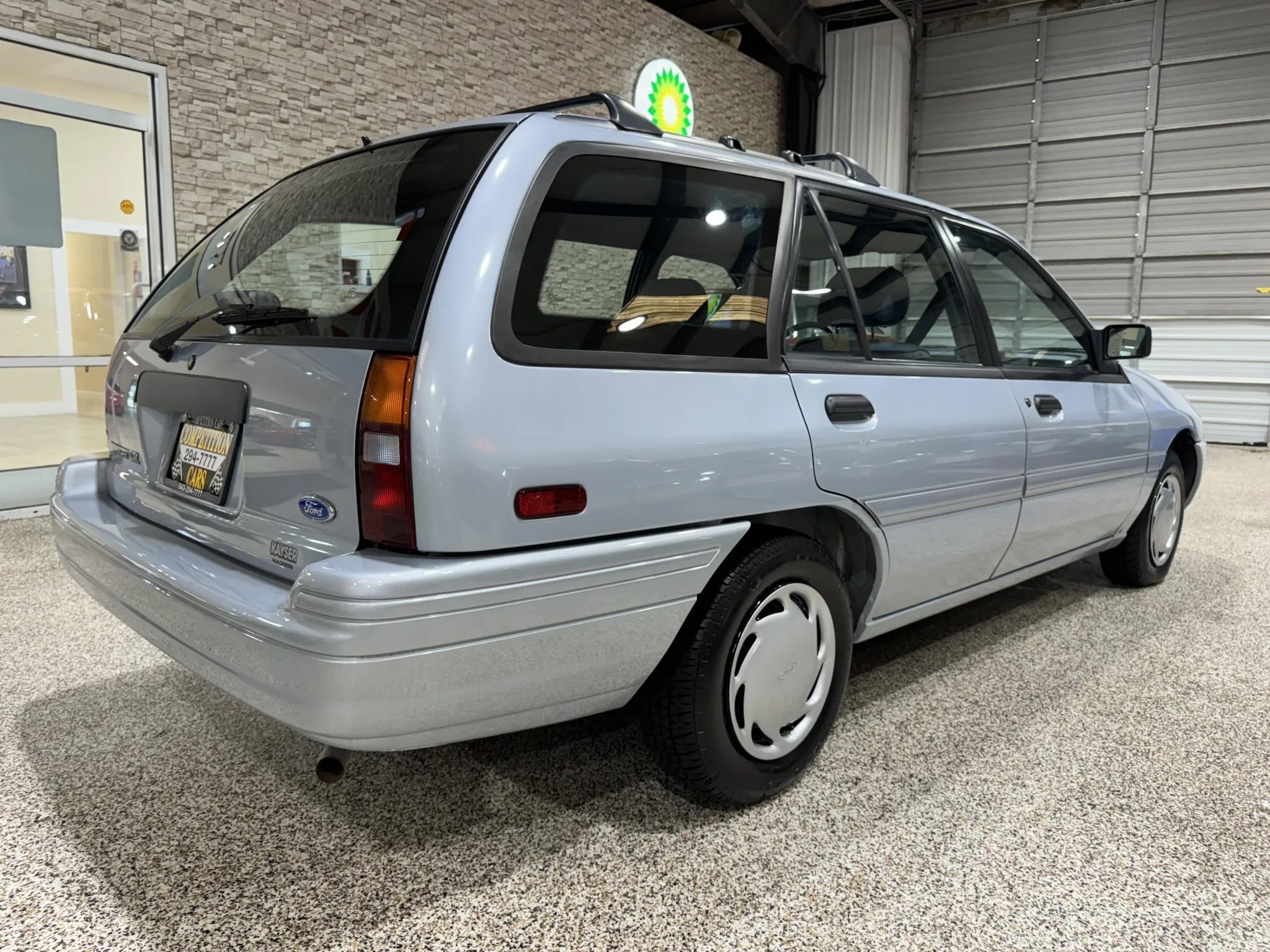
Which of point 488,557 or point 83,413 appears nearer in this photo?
point 488,557

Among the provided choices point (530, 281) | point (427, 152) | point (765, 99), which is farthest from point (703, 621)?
point (765, 99)

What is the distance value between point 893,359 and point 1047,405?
0.78 m

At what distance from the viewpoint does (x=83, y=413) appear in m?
5.56

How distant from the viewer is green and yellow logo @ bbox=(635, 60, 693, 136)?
29.2 ft

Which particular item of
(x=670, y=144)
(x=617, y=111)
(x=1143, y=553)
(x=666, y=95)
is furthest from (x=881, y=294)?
(x=666, y=95)

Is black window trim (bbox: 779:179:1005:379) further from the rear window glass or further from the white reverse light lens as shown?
the white reverse light lens

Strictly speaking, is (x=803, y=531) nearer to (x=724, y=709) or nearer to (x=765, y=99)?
(x=724, y=709)

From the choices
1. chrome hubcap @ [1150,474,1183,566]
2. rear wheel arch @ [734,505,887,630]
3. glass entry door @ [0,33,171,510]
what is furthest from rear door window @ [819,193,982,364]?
glass entry door @ [0,33,171,510]

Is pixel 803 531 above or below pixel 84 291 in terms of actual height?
below

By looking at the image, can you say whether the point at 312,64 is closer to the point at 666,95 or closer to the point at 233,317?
the point at 666,95

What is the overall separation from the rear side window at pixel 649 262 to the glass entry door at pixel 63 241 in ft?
14.5

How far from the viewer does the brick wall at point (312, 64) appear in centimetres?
517

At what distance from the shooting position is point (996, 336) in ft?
8.74

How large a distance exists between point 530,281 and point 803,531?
90 centimetres
